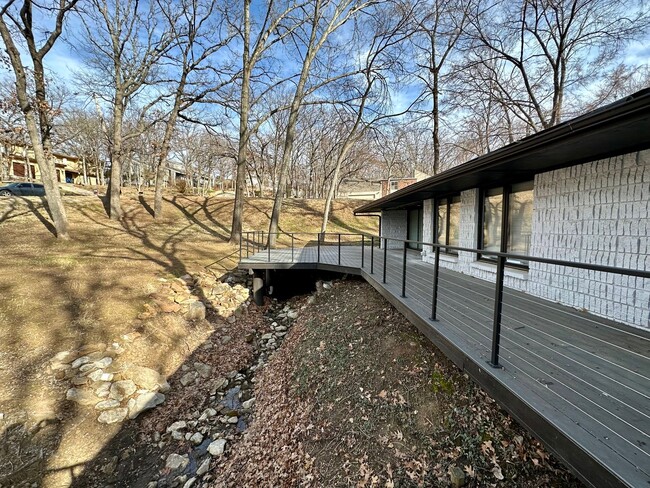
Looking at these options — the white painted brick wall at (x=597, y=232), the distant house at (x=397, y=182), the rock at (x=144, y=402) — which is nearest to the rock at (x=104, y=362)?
the rock at (x=144, y=402)

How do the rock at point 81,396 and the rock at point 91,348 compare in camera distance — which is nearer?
the rock at point 81,396

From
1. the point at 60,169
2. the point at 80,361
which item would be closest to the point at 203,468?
the point at 80,361

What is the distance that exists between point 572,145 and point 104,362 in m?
8.12

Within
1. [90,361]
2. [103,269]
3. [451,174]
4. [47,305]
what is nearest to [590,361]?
[451,174]

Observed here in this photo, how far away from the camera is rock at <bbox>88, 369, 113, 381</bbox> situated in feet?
16.8

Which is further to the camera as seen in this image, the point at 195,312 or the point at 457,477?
the point at 195,312

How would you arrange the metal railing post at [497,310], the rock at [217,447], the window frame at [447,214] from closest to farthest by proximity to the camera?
1. the metal railing post at [497,310]
2. the rock at [217,447]
3. the window frame at [447,214]

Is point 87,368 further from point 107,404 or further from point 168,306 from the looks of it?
point 168,306

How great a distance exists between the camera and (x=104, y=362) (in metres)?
5.44

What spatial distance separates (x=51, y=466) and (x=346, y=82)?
16.9 m

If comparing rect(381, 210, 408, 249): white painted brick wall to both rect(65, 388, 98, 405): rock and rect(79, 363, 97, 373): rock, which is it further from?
rect(65, 388, 98, 405): rock

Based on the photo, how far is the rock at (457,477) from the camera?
2.61 meters

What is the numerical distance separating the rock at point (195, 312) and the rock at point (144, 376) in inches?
76.1

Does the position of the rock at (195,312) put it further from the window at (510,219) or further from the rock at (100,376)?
the window at (510,219)
